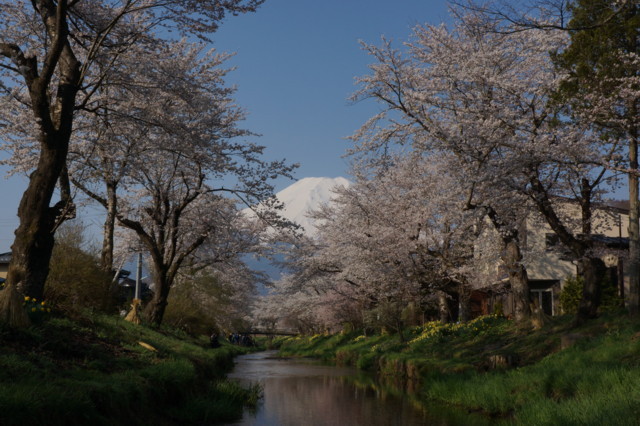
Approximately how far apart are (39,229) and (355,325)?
114ft

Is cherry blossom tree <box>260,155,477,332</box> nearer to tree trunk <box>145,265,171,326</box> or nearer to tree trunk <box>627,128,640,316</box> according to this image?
tree trunk <box>627,128,640,316</box>

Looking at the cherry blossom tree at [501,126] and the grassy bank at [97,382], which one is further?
the cherry blossom tree at [501,126]

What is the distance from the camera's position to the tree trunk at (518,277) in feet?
64.0

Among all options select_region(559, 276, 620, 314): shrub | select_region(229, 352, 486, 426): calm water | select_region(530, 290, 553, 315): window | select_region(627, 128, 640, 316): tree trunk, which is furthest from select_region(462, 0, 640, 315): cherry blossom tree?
select_region(530, 290, 553, 315): window

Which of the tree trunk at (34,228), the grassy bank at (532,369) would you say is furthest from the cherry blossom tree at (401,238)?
the tree trunk at (34,228)

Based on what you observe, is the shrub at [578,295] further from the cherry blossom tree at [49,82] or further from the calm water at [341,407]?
the cherry blossom tree at [49,82]

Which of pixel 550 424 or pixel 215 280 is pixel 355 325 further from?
pixel 550 424

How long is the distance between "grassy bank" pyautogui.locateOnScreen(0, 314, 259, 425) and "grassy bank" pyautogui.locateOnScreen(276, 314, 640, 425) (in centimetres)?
524

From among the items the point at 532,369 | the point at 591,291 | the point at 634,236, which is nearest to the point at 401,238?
the point at 591,291

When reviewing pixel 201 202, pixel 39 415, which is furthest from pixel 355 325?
pixel 39 415

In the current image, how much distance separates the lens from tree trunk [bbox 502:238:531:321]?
1950 centimetres

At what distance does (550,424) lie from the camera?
8.70 metres

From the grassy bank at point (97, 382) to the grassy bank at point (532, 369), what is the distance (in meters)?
5.24

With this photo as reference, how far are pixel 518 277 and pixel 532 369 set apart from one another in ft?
24.3
